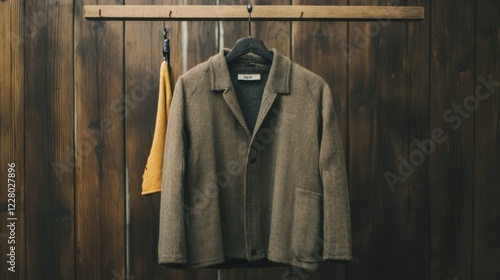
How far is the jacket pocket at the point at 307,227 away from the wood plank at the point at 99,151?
76cm

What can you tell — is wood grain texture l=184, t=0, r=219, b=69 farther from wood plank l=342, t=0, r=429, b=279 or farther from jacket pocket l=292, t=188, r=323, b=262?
jacket pocket l=292, t=188, r=323, b=262

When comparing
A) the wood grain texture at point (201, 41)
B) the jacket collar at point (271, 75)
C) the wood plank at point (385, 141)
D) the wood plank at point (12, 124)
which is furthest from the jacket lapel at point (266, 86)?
the wood plank at point (12, 124)

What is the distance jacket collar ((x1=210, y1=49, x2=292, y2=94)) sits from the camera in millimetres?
1299

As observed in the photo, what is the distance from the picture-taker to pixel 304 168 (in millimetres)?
1297

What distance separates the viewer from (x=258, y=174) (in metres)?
1.31

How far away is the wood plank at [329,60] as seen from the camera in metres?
1.70

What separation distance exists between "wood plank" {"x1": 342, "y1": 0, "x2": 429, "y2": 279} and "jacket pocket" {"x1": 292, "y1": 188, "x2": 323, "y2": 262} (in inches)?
18.6

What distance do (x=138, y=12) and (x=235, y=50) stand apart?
0.32 metres

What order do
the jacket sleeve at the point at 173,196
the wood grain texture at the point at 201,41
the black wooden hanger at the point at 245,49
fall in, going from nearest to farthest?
the jacket sleeve at the point at 173,196 → the black wooden hanger at the point at 245,49 → the wood grain texture at the point at 201,41

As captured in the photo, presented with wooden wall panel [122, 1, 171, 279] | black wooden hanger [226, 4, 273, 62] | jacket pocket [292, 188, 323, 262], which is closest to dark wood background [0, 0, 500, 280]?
wooden wall panel [122, 1, 171, 279]

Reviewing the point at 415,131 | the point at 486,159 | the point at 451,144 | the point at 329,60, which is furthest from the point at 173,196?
the point at 486,159

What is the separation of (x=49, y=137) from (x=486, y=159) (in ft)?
5.76

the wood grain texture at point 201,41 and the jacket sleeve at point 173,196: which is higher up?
the wood grain texture at point 201,41

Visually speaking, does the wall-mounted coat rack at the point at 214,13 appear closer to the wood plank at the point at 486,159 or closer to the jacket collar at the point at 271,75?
the jacket collar at the point at 271,75
